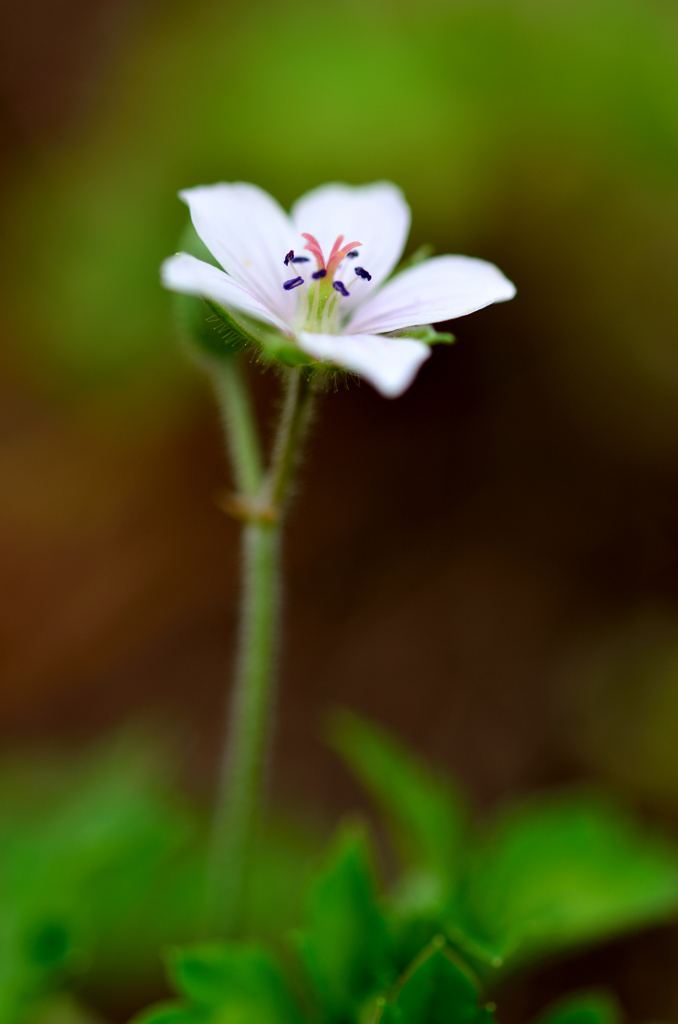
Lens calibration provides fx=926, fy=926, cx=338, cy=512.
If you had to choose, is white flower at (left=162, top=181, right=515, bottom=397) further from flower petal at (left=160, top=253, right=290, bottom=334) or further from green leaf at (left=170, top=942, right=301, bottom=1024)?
green leaf at (left=170, top=942, right=301, bottom=1024)

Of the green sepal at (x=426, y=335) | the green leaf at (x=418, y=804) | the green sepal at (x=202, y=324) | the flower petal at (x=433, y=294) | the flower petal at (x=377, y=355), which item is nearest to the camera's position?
the flower petal at (x=377, y=355)

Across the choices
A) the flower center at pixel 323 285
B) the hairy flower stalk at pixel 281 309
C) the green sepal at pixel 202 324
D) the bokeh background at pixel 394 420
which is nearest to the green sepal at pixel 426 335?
the hairy flower stalk at pixel 281 309

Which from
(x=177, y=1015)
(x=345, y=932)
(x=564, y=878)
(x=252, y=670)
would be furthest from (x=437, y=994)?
(x=252, y=670)

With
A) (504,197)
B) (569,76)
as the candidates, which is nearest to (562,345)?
(504,197)

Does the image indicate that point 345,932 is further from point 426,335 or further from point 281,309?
point 281,309

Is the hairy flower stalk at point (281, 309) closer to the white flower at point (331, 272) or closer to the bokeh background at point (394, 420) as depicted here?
the white flower at point (331, 272)

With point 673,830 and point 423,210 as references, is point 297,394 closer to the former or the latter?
point 673,830

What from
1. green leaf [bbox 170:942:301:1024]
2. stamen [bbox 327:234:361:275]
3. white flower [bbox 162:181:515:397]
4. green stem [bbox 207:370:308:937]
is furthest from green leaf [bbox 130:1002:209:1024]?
stamen [bbox 327:234:361:275]
